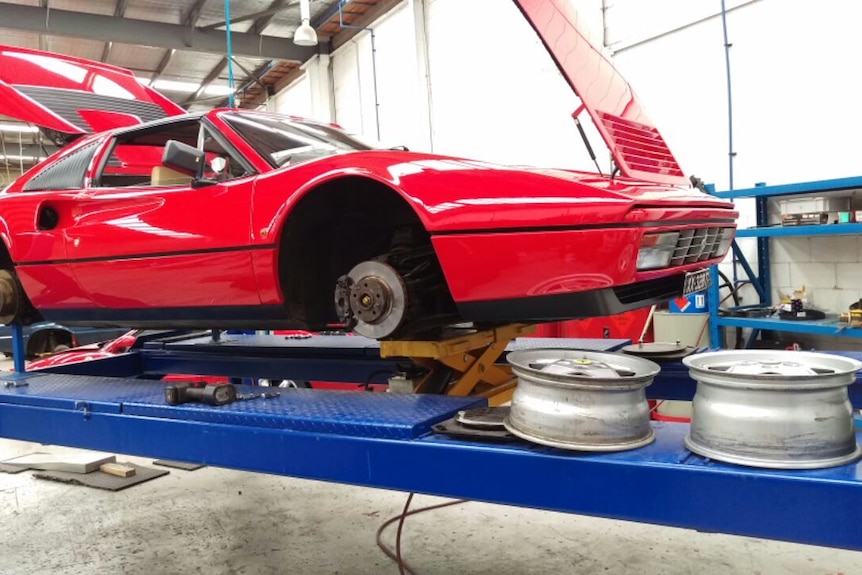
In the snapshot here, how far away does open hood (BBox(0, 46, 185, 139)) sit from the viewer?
3.15 metres

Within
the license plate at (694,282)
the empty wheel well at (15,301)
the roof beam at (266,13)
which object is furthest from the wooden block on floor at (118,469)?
the roof beam at (266,13)

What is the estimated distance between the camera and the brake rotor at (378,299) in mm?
1897

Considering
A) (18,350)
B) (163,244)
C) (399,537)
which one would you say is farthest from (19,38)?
(399,537)

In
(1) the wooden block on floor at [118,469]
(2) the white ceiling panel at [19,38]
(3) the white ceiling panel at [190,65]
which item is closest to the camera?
(1) the wooden block on floor at [118,469]

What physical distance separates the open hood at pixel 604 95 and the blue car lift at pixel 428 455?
0.74m

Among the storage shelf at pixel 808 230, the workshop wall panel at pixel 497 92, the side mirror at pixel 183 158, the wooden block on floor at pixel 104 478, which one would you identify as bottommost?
the wooden block on floor at pixel 104 478

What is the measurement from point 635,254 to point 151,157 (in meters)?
2.94

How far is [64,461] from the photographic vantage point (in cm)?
405

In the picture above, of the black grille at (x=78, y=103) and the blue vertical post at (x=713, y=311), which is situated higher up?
the black grille at (x=78, y=103)

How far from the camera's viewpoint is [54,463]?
4031mm

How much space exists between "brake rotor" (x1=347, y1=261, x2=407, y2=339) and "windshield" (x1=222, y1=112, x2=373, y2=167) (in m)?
0.54

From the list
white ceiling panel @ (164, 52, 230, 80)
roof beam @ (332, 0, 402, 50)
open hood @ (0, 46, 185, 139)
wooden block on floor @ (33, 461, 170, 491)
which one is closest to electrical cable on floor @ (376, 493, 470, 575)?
wooden block on floor @ (33, 461, 170, 491)

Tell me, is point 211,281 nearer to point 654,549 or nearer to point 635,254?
point 635,254

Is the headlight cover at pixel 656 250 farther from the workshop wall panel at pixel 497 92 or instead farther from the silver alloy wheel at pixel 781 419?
the workshop wall panel at pixel 497 92
